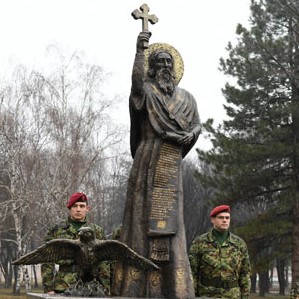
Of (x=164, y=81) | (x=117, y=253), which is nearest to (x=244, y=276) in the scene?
(x=117, y=253)

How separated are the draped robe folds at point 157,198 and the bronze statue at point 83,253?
795 mm

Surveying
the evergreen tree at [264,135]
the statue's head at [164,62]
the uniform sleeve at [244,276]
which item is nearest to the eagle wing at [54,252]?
the uniform sleeve at [244,276]

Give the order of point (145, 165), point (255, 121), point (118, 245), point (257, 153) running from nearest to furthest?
point (118, 245) < point (145, 165) < point (257, 153) < point (255, 121)

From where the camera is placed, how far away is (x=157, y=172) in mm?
6781

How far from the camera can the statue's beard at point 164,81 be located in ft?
23.2

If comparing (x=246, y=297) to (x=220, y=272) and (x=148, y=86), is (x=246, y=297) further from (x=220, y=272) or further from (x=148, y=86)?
(x=148, y=86)

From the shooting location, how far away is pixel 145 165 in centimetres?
684

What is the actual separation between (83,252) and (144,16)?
111 inches

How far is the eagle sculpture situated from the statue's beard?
2.09 m

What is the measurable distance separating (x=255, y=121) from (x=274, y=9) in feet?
16.1

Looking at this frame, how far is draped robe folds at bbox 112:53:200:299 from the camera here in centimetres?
650

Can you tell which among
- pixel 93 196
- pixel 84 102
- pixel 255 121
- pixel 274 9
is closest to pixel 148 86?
pixel 255 121

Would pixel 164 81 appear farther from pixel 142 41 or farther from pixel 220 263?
pixel 220 263

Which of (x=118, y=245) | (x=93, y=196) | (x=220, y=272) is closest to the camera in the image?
(x=118, y=245)
